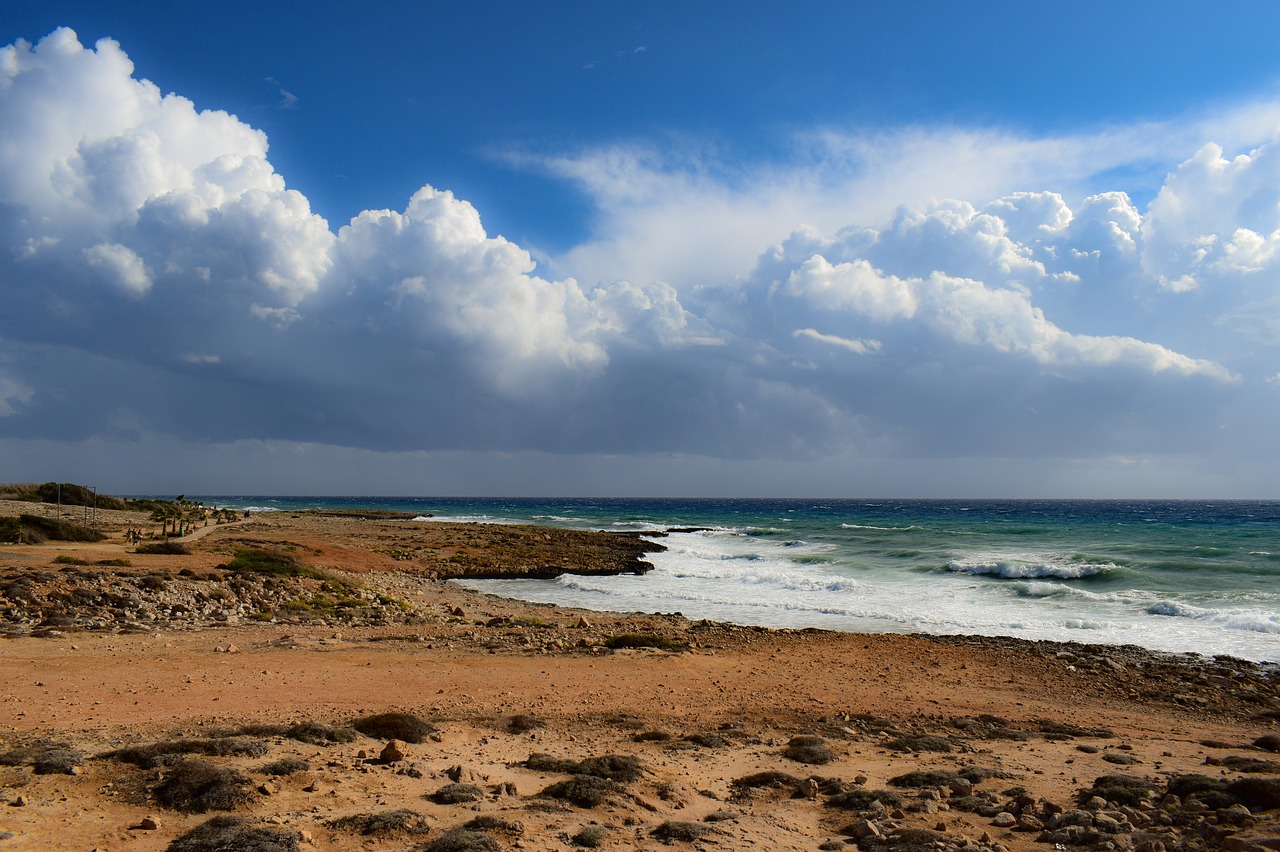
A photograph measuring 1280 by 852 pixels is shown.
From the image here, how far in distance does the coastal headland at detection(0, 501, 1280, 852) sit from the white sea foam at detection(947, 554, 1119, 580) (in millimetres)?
17932

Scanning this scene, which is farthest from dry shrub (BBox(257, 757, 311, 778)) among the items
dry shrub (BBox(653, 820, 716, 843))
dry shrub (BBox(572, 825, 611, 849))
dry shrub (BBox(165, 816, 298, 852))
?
dry shrub (BBox(653, 820, 716, 843))

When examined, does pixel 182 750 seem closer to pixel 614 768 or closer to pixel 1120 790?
pixel 614 768

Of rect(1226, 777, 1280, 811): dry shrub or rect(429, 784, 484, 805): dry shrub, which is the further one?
rect(1226, 777, 1280, 811): dry shrub

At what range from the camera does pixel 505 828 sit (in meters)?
6.62

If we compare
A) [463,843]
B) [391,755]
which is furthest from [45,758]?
[463,843]

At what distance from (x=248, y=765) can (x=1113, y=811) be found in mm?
9341

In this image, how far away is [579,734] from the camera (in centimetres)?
1011

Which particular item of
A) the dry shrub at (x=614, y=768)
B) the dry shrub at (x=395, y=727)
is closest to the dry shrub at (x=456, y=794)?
the dry shrub at (x=614, y=768)

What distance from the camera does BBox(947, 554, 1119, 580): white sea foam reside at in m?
34.9

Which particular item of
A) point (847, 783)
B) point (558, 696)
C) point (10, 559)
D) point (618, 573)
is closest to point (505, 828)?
point (847, 783)

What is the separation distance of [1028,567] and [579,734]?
111 feet

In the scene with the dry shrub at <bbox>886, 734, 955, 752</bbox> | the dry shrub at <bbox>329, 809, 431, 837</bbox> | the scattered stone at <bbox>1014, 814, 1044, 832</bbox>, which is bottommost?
the dry shrub at <bbox>886, 734, 955, 752</bbox>

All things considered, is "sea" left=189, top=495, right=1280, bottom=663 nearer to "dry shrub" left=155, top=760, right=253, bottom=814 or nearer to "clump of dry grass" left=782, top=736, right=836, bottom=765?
"clump of dry grass" left=782, top=736, right=836, bottom=765

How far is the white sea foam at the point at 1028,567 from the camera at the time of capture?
34875 mm
